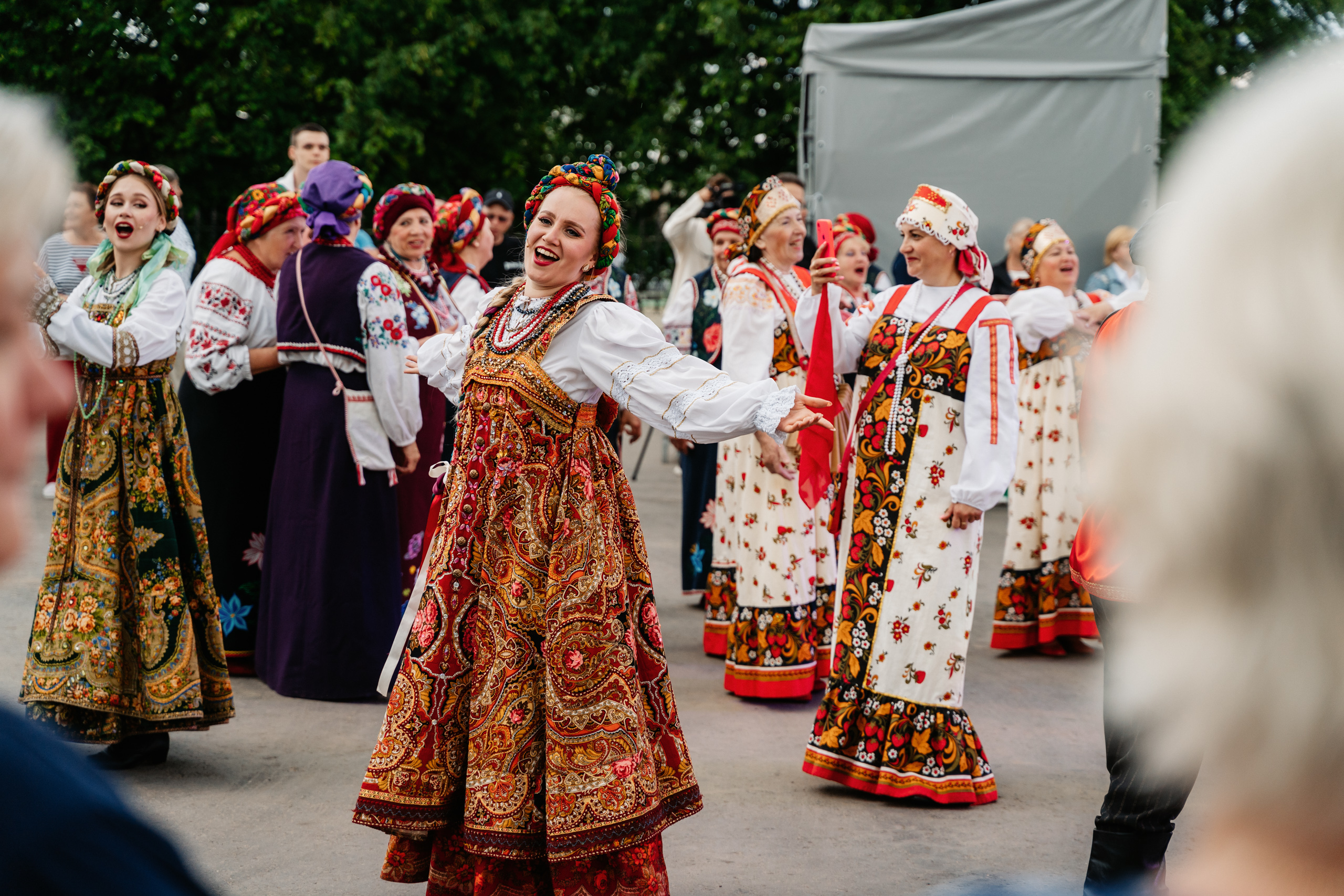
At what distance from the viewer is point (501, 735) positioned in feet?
10.0

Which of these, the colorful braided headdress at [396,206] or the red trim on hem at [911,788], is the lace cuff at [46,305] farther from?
the red trim on hem at [911,788]

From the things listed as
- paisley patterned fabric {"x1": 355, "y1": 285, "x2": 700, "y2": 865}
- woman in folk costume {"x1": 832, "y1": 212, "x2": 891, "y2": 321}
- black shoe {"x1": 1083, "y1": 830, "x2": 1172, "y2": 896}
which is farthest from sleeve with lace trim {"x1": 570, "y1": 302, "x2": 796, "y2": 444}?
woman in folk costume {"x1": 832, "y1": 212, "x2": 891, "y2": 321}

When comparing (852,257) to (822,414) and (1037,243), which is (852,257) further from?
(822,414)

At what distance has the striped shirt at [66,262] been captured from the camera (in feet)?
28.8

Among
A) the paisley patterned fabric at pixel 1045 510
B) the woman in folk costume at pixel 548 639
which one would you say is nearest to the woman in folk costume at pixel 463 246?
the paisley patterned fabric at pixel 1045 510

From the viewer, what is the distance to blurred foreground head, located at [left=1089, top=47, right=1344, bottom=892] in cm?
68

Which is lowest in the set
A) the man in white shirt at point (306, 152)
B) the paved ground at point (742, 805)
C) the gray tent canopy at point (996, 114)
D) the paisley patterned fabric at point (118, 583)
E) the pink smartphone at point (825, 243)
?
the paved ground at point (742, 805)

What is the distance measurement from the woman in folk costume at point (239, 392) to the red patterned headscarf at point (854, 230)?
2.68m

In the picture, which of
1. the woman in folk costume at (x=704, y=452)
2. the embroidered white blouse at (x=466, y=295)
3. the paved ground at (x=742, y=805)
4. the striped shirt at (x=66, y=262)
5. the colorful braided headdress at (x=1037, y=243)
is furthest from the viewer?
the striped shirt at (x=66, y=262)

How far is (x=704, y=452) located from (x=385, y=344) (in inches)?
96.7

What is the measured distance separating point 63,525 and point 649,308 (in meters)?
13.1

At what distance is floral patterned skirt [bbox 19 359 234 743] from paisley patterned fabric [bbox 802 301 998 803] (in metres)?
2.27

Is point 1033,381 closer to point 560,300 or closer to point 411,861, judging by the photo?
point 560,300

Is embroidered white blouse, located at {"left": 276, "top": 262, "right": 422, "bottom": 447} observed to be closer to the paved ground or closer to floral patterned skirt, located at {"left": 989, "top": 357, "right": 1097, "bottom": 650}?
the paved ground
